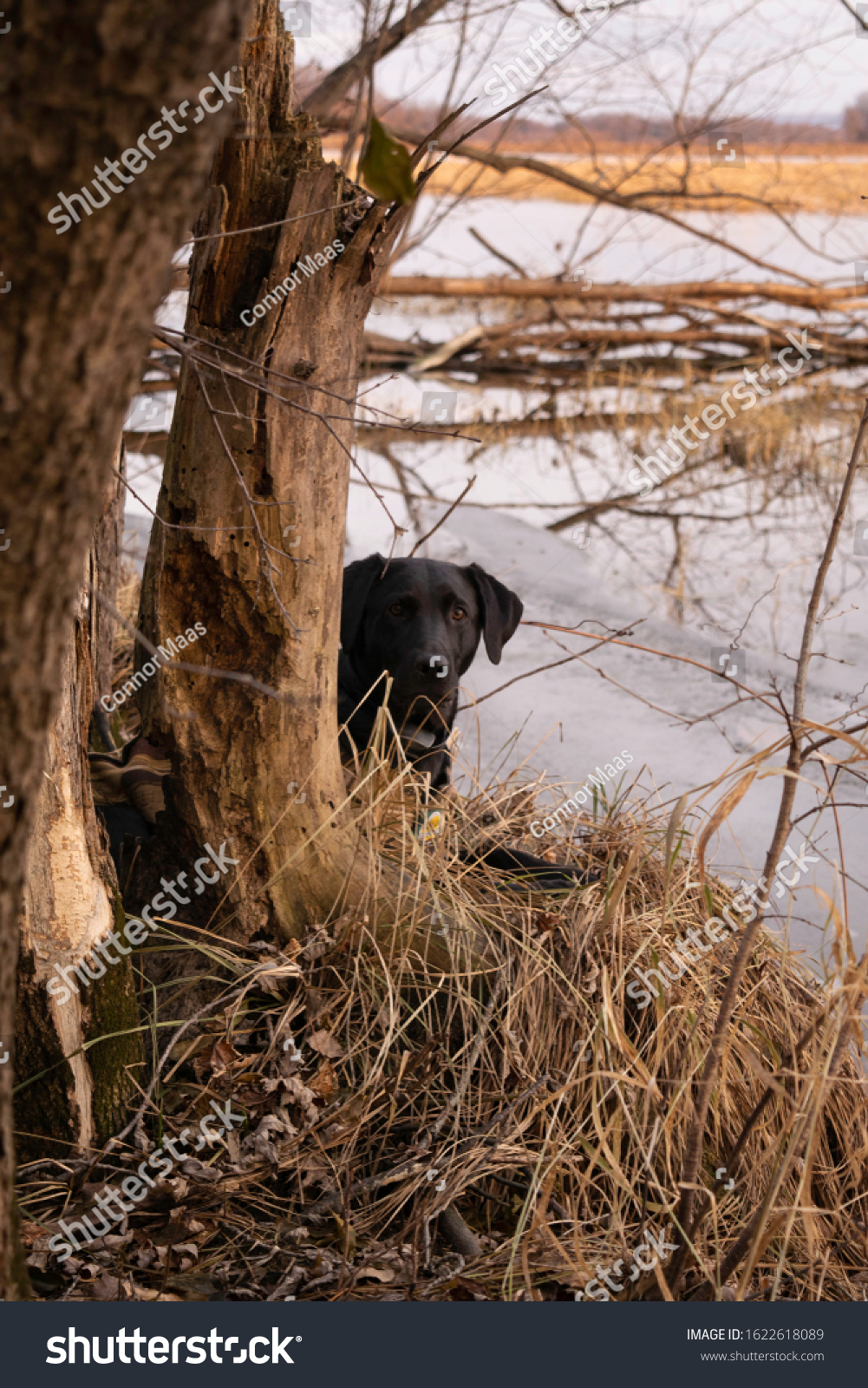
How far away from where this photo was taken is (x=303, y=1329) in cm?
158

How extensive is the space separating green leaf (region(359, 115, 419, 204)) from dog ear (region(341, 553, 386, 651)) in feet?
7.90

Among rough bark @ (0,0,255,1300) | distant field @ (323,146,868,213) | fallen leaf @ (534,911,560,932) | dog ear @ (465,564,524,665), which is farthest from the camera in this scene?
distant field @ (323,146,868,213)

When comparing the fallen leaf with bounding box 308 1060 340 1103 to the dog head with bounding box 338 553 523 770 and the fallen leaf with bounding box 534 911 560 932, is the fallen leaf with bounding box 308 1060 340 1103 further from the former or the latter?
the dog head with bounding box 338 553 523 770

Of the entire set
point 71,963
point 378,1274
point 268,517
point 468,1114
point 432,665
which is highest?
point 268,517

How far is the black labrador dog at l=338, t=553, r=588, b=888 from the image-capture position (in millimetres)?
A: 3156

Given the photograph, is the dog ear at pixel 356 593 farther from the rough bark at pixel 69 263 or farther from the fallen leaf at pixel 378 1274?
the rough bark at pixel 69 263

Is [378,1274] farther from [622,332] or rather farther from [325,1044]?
[622,332]

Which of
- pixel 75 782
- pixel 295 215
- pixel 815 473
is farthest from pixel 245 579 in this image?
pixel 815 473

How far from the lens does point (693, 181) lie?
978 cm

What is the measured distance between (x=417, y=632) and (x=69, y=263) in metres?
2.34

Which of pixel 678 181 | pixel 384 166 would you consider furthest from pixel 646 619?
pixel 678 181

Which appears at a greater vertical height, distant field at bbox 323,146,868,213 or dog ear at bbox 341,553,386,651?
distant field at bbox 323,146,868,213

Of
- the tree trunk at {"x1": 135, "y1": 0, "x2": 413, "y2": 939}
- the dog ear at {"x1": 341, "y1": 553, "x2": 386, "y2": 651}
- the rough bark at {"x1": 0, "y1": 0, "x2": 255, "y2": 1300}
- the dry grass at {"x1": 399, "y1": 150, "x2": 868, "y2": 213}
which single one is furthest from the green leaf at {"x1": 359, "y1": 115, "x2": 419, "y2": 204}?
the dry grass at {"x1": 399, "y1": 150, "x2": 868, "y2": 213}

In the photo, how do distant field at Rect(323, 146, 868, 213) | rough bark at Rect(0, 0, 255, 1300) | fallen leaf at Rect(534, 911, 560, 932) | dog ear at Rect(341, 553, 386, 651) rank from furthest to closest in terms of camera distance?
distant field at Rect(323, 146, 868, 213) → dog ear at Rect(341, 553, 386, 651) → fallen leaf at Rect(534, 911, 560, 932) → rough bark at Rect(0, 0, 255, 1300)
